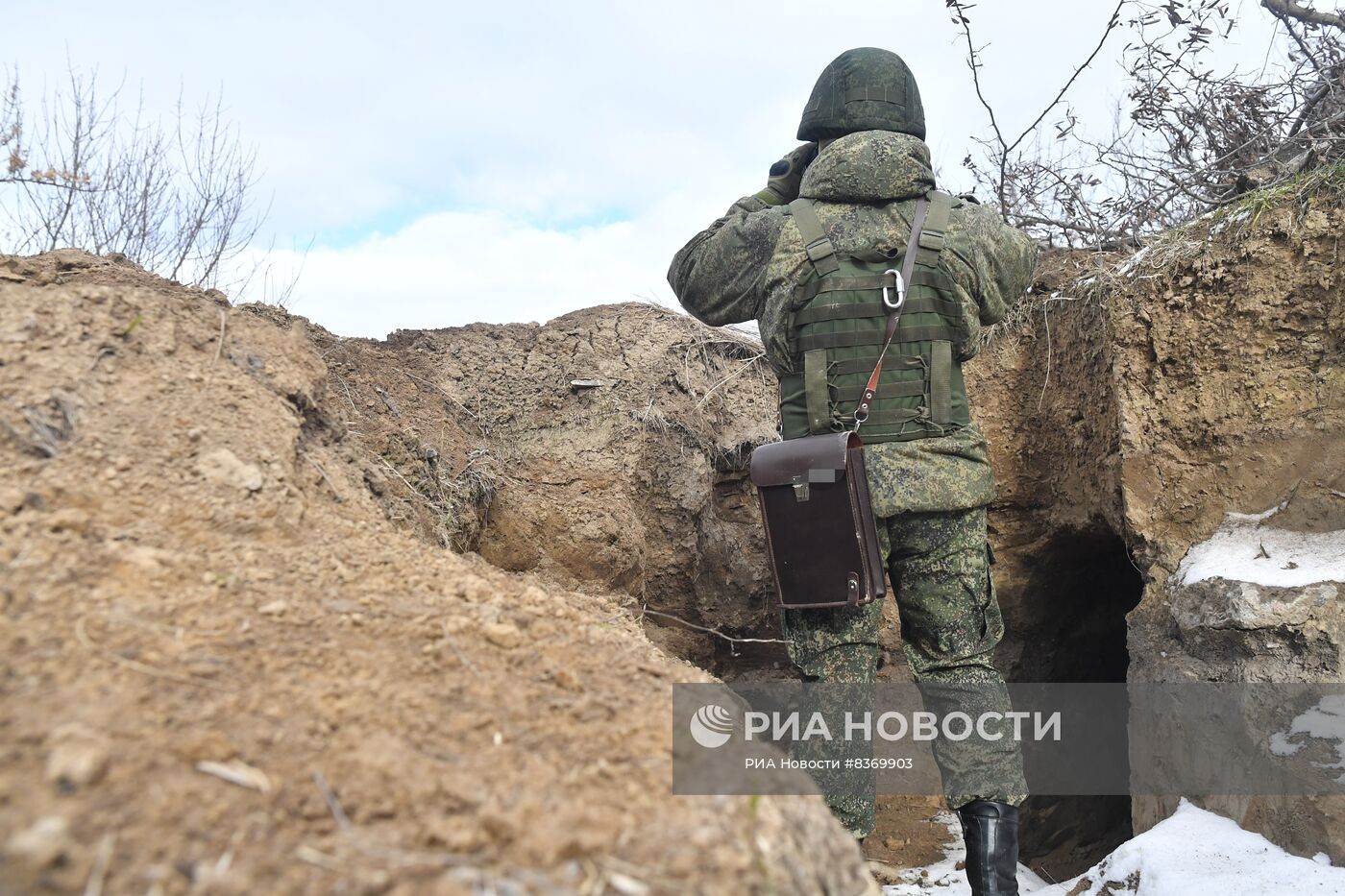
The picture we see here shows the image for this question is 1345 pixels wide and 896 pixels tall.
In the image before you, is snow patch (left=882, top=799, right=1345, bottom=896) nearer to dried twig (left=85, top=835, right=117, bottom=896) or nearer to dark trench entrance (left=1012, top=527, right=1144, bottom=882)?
dark trench entrance (left=1012, top=527, right=1144, bottom=882)

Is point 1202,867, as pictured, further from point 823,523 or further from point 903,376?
point 903,376

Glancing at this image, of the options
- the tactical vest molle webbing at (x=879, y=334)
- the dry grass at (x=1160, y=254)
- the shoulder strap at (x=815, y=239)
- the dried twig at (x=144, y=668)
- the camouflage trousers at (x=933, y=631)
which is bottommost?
the dried twig at (x=144, y=668)

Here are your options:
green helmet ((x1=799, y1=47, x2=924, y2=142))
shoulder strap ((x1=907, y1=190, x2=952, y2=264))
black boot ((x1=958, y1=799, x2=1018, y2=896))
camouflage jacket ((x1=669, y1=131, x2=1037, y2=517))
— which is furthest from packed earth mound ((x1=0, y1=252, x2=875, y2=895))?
green helmet ((x1=799, y1=47, x2=924, y2=142))

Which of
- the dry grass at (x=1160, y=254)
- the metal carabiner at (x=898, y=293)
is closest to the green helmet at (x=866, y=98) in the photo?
the metal carabiner at (x=898, y=293)

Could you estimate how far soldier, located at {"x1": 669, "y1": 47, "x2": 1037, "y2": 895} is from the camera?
117 inches

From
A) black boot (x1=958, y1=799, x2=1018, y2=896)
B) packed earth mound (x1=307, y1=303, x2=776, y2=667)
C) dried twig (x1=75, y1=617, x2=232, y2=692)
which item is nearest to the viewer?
dried twig (x1=75, y1=617, x2=232, y2=692)

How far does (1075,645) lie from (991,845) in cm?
249

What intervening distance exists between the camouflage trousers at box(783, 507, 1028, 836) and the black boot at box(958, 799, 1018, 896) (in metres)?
0.09

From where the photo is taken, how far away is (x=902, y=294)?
297 cm

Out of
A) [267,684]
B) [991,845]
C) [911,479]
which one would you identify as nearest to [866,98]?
[911,479]

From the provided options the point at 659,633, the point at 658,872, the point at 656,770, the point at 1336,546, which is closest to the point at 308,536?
the point at 656,770

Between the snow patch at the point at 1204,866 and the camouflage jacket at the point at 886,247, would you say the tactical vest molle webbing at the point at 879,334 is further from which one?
the snow patch at the point at 1204,866

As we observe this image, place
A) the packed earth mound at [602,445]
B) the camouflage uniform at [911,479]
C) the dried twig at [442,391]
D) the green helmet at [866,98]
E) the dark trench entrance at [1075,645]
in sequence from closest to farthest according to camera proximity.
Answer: the camouflage uniform at [911,479]
the green helmet at [866,98]
the packed earth mound at [602,445]
the dried twig at [442,391]
the dark trench entrance at [1075,645]

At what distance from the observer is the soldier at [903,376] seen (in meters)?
2.98
